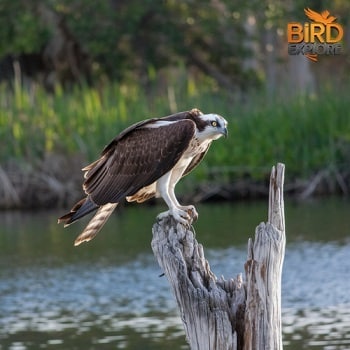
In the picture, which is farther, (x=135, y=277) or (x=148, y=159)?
(x=135, y=277)

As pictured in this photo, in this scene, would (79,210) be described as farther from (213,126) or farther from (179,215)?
(213,126)

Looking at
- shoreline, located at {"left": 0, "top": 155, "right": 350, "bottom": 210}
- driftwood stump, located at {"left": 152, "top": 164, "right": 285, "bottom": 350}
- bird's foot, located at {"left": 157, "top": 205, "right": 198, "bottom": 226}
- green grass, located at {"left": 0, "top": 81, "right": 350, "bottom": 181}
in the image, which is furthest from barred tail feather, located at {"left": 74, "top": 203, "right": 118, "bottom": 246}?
green grass, located at {"left": 0, "top": 81, "right": 350, "bottom": 181}

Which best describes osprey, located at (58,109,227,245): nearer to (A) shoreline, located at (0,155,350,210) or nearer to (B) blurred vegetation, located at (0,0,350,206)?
(A) shoreline, located at (0,155,350,210)

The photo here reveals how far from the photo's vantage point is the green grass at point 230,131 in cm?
2280

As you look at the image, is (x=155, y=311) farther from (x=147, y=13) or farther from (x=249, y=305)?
(x=147, y=13)

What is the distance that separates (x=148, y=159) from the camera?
9539 millimetres

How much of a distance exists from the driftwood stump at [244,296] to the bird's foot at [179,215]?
494 mm

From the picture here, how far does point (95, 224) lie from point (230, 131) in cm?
1424

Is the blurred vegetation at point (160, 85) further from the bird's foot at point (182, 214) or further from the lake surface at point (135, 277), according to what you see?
the bird's foot at point (182, 214)

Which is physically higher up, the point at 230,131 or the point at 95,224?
the point at 230,131

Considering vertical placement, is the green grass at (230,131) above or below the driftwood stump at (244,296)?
above

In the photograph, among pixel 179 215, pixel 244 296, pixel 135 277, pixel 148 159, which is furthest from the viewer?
pixel 135 277

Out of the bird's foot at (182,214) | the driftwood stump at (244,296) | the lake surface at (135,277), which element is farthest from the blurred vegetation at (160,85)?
the driftwood stump at (244,296)

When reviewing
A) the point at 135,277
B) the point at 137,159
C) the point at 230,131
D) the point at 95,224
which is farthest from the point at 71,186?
the point at 95,224
